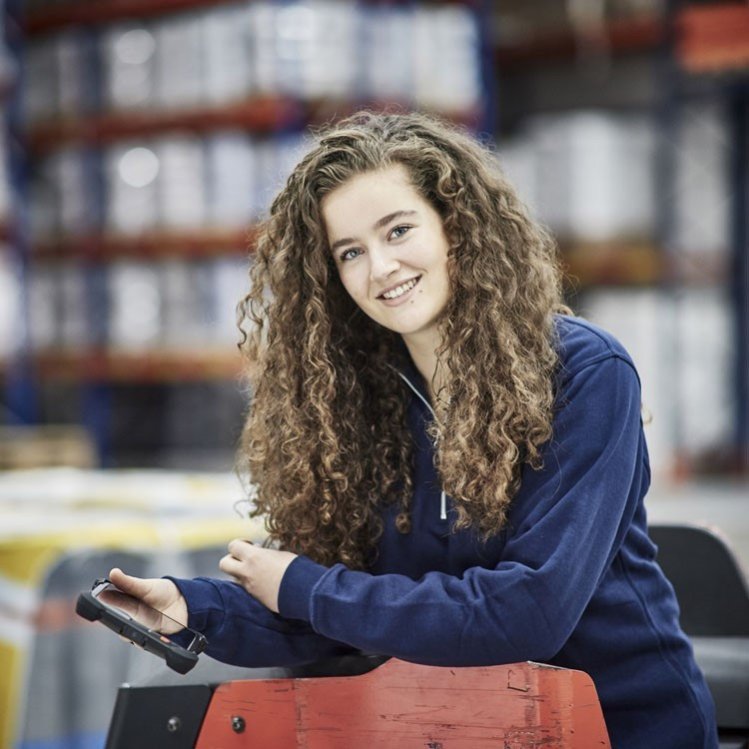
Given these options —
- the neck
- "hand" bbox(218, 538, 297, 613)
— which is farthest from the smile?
"hand" bbox(218, 538, 297, 613)

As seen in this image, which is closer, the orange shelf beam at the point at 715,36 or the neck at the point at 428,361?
the neck at the point at 428,361

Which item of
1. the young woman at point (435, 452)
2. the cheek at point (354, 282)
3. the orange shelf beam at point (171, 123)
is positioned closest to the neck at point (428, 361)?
the young woman at point (435, 452)

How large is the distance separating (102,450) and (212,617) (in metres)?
7.06

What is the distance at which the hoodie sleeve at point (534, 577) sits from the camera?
4.48ft

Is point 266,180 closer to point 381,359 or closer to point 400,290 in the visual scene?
point 381,359

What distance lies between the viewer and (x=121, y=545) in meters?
2.96

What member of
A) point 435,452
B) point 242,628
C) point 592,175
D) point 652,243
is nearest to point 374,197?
point 435,452

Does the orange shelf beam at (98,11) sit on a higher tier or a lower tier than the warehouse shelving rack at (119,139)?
higher

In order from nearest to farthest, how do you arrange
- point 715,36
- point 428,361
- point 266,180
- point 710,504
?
point 428,361, point 266,180, point 710,504, point 715,36

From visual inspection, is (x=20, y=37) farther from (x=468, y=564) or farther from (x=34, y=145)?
(x=468, y=564)

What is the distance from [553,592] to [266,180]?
623cm

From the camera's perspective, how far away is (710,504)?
745cm

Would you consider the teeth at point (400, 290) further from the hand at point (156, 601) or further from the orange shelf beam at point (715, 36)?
the orange shelf beam at point (715, 36)

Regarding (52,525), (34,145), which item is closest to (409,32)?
(34,145)
